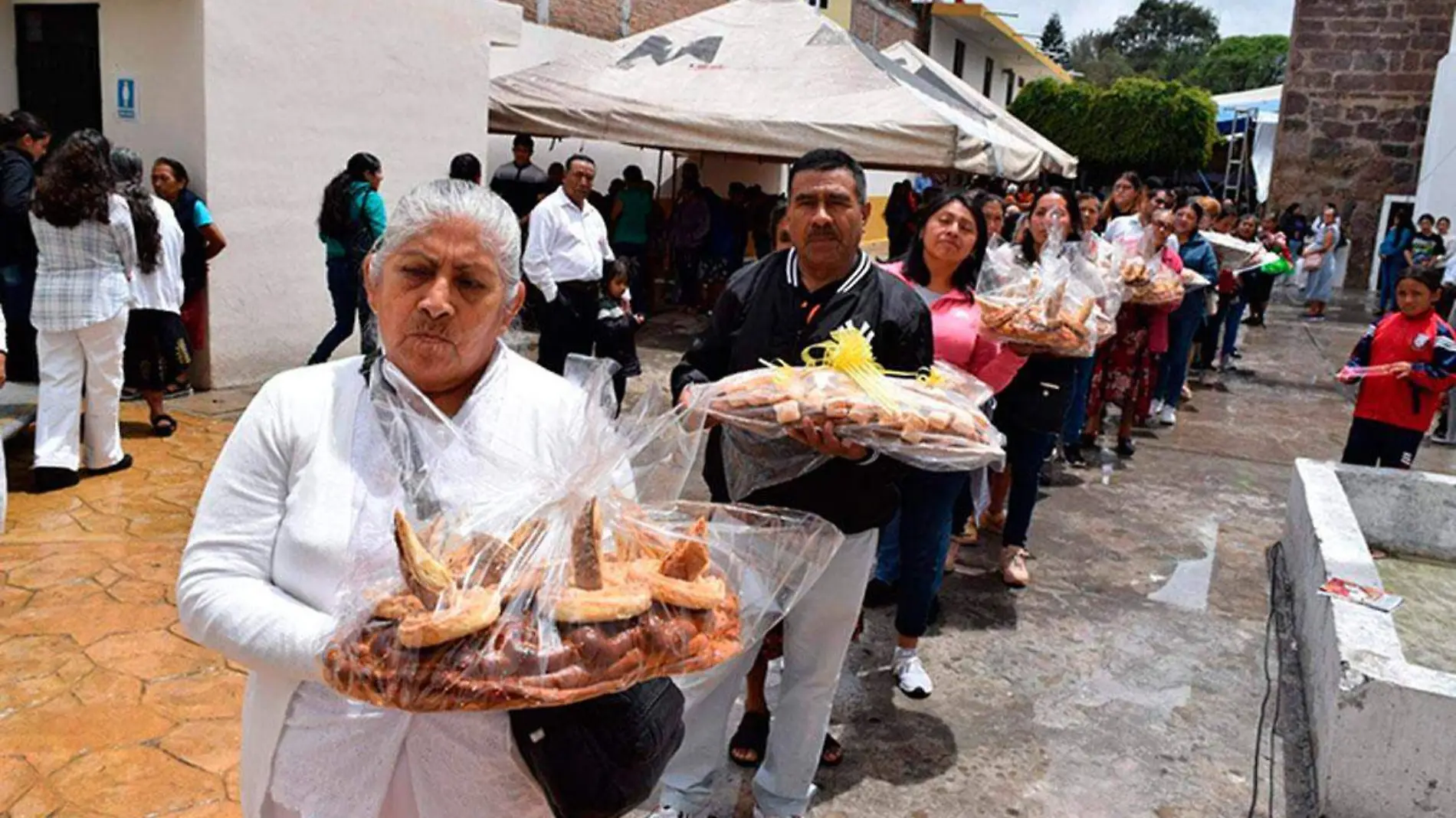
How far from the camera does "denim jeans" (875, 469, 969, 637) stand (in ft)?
12.4

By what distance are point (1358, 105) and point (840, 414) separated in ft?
75.1

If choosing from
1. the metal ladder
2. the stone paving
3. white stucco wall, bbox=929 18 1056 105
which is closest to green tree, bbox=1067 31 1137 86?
white stucco wall, bbox=929 18 1056 105

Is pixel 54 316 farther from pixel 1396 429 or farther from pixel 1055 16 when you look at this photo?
pixel 1055 16

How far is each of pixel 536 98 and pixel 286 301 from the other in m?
3.14

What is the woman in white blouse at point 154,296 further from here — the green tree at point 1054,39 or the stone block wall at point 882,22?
the green tree at point 1054,39

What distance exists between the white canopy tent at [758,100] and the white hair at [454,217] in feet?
22.5

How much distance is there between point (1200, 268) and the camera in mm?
8391

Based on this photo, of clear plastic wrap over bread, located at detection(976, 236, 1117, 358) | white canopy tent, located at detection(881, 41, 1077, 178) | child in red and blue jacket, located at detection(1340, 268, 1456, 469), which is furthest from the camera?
white canopy tent, located at detection(881, 41, 1077, 178)

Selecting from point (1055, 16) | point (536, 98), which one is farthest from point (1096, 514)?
point (1055, 16)

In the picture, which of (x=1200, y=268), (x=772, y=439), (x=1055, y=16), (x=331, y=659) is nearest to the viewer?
(x=331, y=659)

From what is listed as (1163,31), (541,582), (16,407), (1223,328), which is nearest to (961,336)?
(541,582)

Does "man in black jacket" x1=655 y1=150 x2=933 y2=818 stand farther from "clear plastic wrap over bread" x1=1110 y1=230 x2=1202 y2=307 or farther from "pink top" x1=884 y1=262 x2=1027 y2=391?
"clear plastic wrap over bread" x1=1110 y1=230 x2=1202 y2=307

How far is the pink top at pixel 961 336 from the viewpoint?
Answer: 400 cm

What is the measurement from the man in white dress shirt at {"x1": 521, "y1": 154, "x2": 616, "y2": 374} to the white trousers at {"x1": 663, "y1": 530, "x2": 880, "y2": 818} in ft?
13.9
